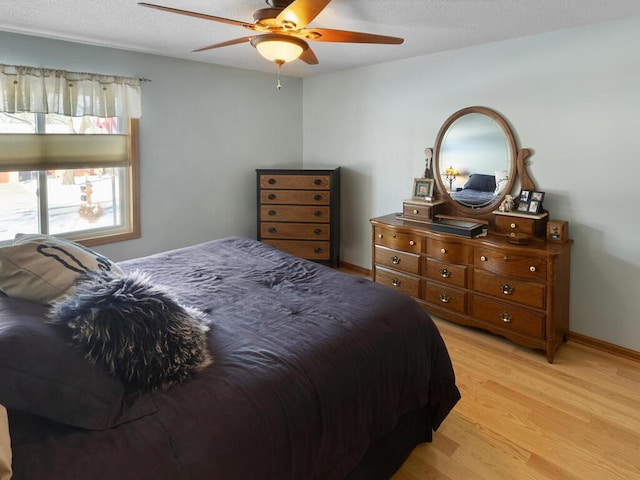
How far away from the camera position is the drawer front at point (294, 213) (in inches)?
174

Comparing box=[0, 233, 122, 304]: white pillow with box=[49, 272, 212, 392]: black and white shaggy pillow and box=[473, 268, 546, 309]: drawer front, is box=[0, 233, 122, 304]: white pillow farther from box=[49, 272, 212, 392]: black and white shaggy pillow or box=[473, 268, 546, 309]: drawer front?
box=[473, 268, 546, 309]: drawer front

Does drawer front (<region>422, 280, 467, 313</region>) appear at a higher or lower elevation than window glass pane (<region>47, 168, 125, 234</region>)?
lower

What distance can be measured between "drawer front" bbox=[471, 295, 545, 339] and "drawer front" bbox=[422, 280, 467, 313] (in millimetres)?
Answer: 89

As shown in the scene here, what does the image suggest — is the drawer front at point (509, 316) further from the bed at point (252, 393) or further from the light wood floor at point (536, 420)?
the bed at point (252, 393)

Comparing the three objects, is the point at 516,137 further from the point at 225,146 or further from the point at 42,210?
the point at 42,210

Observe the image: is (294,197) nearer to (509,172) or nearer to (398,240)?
(398,240)

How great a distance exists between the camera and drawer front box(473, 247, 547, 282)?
2795mm

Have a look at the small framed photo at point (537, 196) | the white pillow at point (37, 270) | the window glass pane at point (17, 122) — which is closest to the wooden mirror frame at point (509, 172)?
the small framed photo at point (537, 196)

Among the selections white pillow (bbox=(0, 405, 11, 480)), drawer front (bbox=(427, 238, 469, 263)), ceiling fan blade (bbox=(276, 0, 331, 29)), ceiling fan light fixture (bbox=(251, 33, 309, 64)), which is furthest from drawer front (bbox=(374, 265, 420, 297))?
white pillow (bbox=(0, 405, 11, 480))

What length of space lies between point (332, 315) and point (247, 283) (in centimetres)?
61

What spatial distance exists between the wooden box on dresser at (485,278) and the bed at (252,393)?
117cm

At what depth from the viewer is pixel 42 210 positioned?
11.0 ft

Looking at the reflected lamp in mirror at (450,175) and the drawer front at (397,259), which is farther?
the reflected lamp in mirror at (450,175)

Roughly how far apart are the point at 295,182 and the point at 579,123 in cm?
255
